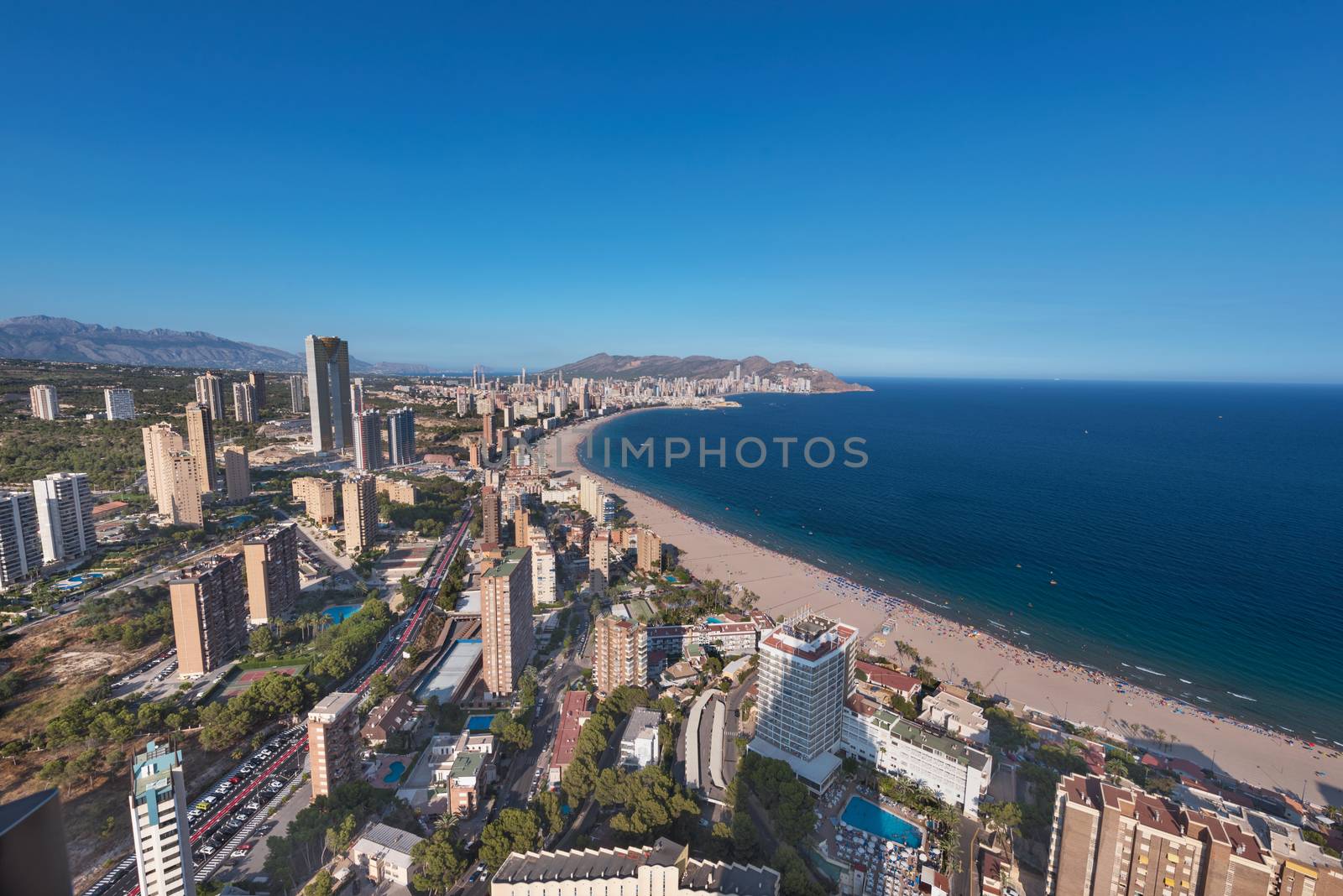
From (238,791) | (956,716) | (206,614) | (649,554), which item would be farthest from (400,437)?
(956,716)

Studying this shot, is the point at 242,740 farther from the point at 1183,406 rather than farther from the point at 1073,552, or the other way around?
the point at 1183,406

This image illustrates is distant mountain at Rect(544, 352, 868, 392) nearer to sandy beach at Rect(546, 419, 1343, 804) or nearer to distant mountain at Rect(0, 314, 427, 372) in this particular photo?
distant mountain at Rect(0, 314, 427, 372)

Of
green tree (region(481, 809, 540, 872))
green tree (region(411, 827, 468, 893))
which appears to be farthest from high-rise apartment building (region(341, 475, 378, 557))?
green tree (region(481, 809, 540, 872))

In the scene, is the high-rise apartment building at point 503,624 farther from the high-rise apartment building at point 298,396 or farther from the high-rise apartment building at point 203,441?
the high-rise apartment building at point 298,396

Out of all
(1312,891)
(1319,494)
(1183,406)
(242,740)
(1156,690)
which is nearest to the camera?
(1312,891)

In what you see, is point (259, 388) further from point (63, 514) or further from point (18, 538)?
point (18, 538)

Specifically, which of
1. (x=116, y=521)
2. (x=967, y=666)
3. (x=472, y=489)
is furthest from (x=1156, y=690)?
(x=116, y=521)

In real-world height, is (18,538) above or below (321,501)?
above
